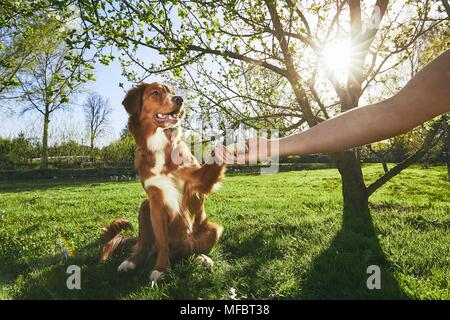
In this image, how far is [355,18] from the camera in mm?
6680

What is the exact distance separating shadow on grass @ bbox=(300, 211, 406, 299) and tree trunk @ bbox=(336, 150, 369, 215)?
1.91 meters

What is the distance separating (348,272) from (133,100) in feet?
9.35

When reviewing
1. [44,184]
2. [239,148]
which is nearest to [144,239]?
[239,148]

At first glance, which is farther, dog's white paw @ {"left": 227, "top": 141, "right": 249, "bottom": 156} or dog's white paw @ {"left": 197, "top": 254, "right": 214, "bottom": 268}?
dog's white paw @ {"left": 197, "top": 254, "right": 214, "bottom": 268}

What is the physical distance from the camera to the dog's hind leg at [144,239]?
11.8 feet

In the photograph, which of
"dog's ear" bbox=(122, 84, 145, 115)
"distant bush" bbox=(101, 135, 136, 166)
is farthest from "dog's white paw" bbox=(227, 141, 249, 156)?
"distant bush" bbox=(101, 135, 136, 166)

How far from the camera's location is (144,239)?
12.0ft

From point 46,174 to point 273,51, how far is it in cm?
1469

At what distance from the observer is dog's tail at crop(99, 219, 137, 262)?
13.4ft

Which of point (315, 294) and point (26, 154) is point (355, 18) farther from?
point (26, 154)

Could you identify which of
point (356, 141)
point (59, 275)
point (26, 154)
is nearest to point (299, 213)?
point (59, 275)

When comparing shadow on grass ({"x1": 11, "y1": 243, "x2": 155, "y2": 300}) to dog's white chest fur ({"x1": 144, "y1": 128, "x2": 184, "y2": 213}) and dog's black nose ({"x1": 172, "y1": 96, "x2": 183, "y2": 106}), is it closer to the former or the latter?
dog's white chest fur ({"x1": 144, "y1": 128, "x2": 184, "y2": 213})

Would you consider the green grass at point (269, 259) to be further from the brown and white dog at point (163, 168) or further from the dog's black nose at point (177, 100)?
the dog's black nose at point (177, 100)

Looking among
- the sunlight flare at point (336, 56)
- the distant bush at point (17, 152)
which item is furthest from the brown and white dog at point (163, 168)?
the distant bush at point (17, 152)
